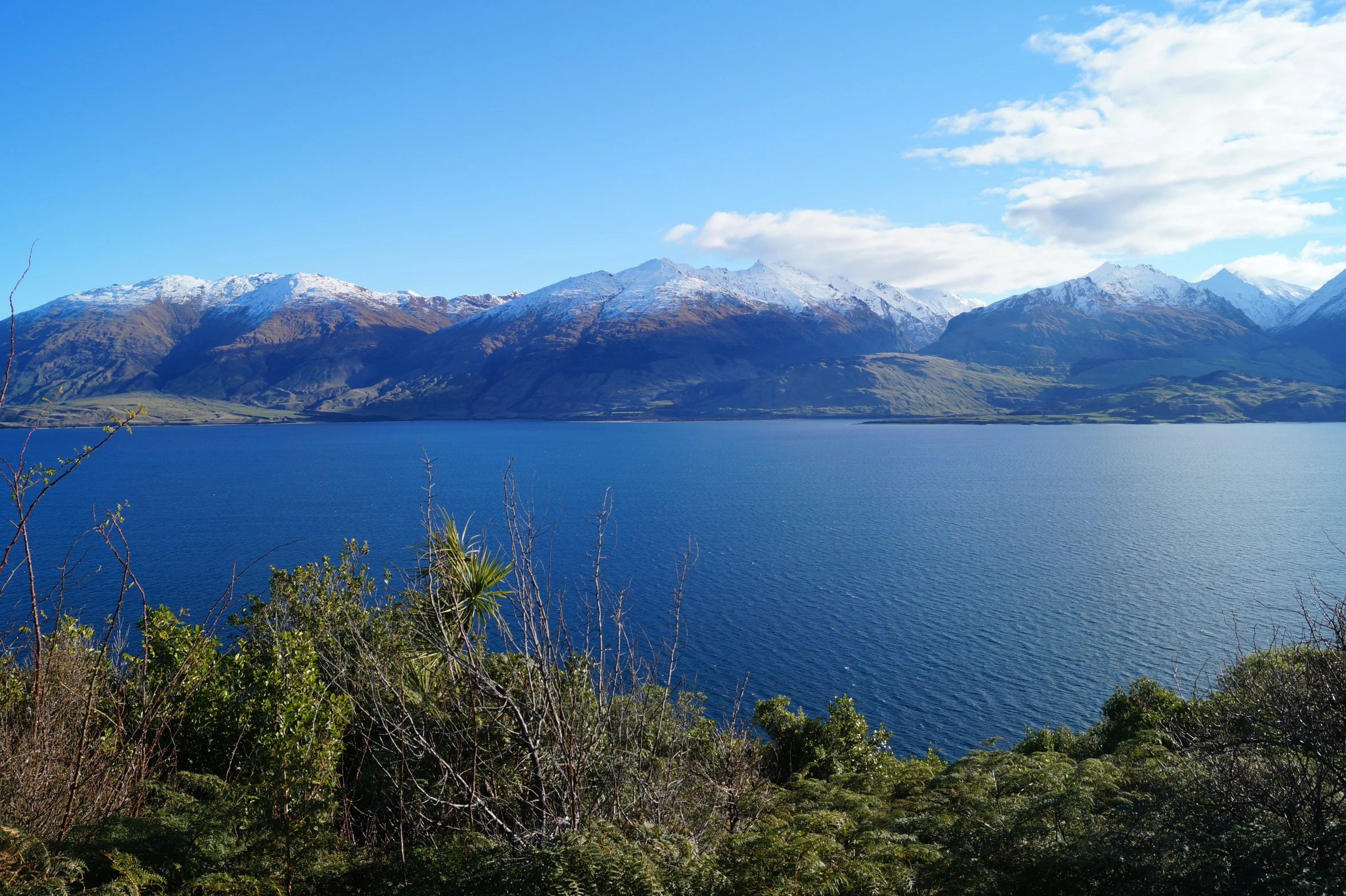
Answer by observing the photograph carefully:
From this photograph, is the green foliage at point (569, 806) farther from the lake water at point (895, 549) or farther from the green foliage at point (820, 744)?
the lake water at point (895, 549)

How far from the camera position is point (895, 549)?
2820 inches

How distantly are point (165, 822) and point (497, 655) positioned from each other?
7.54m

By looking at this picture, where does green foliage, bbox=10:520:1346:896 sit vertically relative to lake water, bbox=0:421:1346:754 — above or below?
above

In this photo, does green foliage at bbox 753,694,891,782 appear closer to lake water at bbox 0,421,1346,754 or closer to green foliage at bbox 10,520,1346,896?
green foliage at bbox 10,520,1346,896

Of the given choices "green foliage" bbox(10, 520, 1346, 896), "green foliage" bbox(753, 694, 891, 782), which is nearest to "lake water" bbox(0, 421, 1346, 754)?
"green foliage" bbox(10, 520, 1346, 896)

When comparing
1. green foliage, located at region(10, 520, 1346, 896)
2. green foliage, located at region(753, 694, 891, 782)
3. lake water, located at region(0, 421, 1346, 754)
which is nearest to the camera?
green foliage, located at region(10, 520, 1346, 896)

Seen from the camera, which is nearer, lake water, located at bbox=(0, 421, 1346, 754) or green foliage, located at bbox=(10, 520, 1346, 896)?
green foliage, located at bbox=(10, 520, 1346, 896)

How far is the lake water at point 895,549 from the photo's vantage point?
43.0 metres

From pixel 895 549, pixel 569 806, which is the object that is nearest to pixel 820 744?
pixel 569 806

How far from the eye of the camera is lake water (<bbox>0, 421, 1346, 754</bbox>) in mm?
43031

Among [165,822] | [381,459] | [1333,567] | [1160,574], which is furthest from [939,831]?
[381,459]

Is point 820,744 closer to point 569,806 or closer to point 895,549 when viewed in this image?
point 569,806

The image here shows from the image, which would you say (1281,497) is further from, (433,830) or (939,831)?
(433,830)

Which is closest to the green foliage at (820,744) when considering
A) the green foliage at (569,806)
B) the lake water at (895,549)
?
the green foliage at (569,806)
